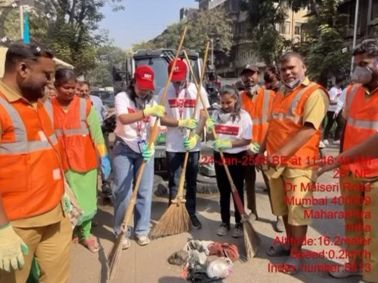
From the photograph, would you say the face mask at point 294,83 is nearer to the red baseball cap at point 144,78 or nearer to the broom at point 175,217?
the broom at point 175,217

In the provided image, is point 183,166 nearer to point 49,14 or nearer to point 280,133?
point 280,133

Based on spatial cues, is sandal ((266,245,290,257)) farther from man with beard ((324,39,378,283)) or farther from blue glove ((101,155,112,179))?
blue glove ((101,155,112,179))

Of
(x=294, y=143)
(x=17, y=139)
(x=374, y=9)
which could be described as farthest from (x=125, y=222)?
(x=374, y=9)

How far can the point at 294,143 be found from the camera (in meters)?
3.62

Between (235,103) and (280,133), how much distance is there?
85 cm

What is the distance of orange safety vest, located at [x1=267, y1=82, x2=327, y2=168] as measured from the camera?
3.64 m

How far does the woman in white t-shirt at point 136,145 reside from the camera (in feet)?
13.8

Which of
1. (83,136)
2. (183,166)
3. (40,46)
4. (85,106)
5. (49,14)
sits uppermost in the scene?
(49,14)

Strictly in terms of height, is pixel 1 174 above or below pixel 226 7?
below

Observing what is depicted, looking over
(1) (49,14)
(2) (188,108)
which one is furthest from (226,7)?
(2) (188,108)

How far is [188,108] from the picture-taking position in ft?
15.6

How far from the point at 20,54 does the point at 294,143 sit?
226 centimetres

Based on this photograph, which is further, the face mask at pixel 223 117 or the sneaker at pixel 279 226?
the sneaker at pixel 279 226

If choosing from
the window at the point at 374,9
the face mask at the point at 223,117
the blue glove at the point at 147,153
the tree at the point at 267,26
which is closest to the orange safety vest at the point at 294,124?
the face mask at the point at 223,117
